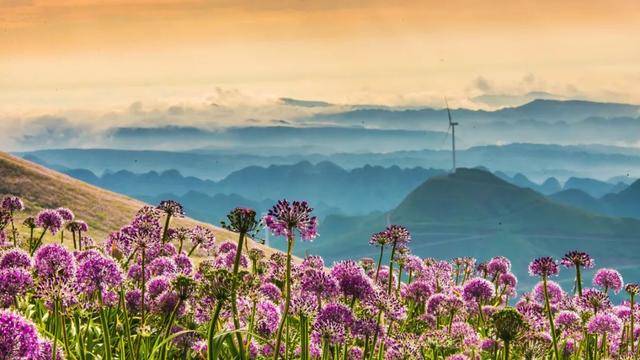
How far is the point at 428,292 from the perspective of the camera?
16547 millimetres

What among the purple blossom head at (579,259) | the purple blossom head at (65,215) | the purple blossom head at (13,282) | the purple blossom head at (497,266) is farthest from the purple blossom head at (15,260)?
the purple blossom head at (497,266)

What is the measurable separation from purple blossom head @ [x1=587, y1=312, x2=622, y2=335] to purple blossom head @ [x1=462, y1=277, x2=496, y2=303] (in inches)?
67.5

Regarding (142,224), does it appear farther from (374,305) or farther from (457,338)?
(457,338)

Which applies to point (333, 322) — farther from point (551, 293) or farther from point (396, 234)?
point (551, 293)

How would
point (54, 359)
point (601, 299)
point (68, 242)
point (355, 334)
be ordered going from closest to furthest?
point (54, 359) < point (355, 334) < point (601, 299) < point (68, 242)

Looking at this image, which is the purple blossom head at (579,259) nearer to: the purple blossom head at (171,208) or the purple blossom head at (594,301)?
the purple blossom head at (594,301)

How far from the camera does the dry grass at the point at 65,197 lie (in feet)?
345

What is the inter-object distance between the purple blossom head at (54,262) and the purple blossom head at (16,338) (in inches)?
109

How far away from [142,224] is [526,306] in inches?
217

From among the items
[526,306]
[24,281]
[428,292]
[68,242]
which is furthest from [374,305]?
[68,242]

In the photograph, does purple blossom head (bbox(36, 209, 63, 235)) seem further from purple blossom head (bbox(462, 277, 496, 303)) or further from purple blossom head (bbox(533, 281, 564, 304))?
purple blossom head (bbox(533, 281, 564, 304))

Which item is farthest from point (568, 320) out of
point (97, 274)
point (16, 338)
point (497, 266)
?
point (16, 338)

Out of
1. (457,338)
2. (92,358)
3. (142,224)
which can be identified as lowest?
(92,358)

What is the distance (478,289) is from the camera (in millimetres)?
13961
